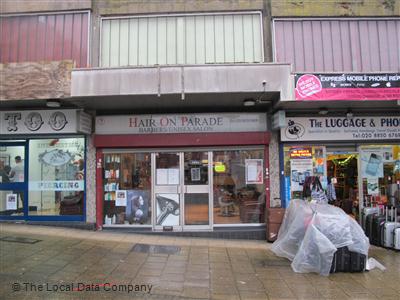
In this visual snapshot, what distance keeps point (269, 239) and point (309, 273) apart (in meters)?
2.74

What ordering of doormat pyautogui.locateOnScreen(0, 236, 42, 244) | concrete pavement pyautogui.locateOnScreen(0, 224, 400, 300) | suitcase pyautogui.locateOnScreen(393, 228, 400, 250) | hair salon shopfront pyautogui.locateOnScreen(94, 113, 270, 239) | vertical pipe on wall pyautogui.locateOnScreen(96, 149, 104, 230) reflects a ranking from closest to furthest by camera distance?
concrete pavement pyautogui.locateOnScreen(0, 224, 400, 300) < doormat pyautogui.locateOnScreen(0, 236, 42, 244) < suitcase pyautogui.locateOnScreen(393, 228, 400, 250) < hair salon shopfront pyautogui.locateOnScreen(94, 113, 270, 239) < vertical pipe on wall pyautogui.locateOnScreen(96, 149, 104, 230)

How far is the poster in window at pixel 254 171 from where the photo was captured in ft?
36.1

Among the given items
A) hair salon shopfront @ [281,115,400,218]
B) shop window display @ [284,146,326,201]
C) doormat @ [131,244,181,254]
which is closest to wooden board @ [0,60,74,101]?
doormat @ [131,244,181,254]

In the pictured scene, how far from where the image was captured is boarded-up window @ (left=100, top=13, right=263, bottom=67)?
36.2ft

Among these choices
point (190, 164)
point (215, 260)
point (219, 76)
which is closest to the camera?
point (215, 260)

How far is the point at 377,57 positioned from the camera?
36.1ft

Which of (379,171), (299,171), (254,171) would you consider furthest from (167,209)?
(379,171)

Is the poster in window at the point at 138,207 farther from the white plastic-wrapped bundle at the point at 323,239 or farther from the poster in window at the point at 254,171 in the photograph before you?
the white plastic-wrapped bundle at the point at 323,239

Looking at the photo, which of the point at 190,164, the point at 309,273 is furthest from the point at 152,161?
the point at 309,273

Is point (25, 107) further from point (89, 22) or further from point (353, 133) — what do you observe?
point (353, 133)

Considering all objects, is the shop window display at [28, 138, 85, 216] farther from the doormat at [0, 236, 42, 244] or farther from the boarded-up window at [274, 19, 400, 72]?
the boarded-up window at [274, 19, 400, 72]

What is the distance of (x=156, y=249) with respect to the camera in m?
8.88

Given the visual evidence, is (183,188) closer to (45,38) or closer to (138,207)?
(138,207)

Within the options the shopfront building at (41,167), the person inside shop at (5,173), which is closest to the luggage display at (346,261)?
the shopfront building at (41,167)
